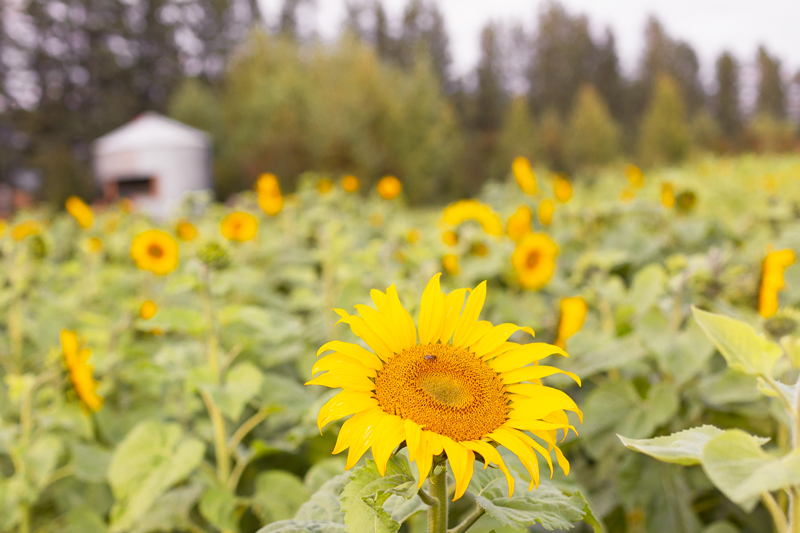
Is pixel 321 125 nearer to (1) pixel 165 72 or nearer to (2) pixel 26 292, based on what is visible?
(2) pixel 26 292

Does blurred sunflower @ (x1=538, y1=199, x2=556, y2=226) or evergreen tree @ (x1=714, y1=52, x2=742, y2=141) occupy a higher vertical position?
evergreen tree @ (x1=714, y1=52, x2=742, y2=141)

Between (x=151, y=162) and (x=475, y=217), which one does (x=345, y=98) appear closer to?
(x=151, y=162)

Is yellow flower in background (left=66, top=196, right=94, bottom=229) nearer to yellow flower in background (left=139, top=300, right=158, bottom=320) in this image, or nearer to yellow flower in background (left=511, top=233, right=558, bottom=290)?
yellow flower in background (left=139, top=300, right=158, bottom=320)

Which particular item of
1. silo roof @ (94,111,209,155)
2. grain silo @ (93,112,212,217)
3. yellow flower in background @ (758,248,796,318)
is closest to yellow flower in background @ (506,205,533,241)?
yellow flower in background @ (758,248,796,318)

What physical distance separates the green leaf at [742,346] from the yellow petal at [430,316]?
1.05ft

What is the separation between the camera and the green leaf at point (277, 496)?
1271 millimetres

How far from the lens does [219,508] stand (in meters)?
1.25

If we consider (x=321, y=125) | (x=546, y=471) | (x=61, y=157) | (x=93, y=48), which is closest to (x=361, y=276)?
(x=546, y=471)

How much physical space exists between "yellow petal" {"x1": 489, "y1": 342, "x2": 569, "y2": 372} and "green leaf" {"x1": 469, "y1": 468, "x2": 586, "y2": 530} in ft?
0.53

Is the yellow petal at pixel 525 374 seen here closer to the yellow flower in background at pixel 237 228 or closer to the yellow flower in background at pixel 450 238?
the yellow flower in background at pixel 237 228

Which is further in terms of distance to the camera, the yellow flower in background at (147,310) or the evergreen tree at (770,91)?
the evergreen tree at (770,91)

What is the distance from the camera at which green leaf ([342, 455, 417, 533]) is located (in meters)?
0.66

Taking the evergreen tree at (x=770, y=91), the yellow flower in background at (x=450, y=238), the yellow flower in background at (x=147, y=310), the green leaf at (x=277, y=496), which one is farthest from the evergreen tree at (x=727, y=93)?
the green leaf at (x=277, y=496)

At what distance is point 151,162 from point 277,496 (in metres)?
15.1
